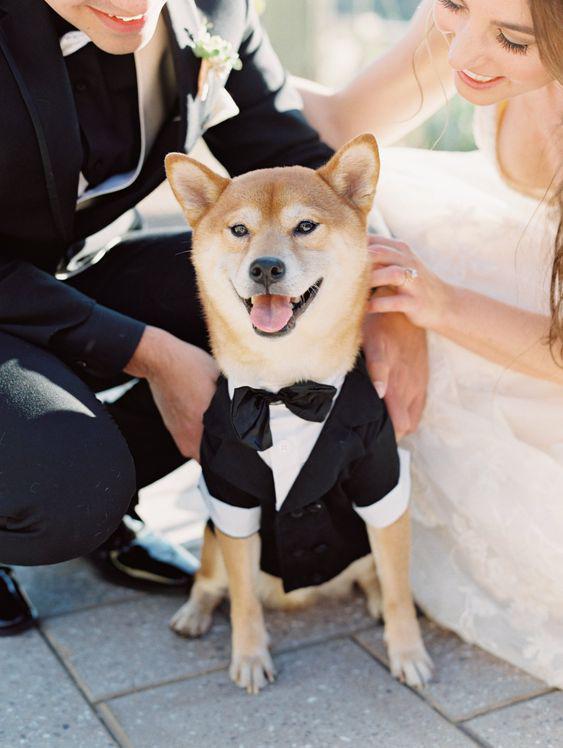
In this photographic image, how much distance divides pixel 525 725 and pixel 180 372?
1.01 meters

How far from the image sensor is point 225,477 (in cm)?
198

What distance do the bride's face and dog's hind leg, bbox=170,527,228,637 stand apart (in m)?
1.14

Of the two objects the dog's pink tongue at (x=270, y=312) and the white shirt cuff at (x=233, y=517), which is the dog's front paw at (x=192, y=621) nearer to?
the white shirt cuff at (x=233, y=517)

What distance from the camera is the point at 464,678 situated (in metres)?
2.07

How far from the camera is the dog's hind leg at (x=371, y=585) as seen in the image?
229cm

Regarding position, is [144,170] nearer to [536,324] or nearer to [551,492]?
[536,324]

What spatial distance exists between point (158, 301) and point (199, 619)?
2.56ft

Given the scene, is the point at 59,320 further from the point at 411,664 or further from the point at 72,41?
the point at 411,664

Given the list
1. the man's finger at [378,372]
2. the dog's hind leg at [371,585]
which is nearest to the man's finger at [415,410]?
the man's finger at [378,372]

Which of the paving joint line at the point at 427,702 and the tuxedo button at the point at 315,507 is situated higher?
the tuxedo button at the point at 315,507

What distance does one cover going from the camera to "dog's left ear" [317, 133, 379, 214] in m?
1.91

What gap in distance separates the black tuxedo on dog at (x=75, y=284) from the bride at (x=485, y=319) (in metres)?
0.35

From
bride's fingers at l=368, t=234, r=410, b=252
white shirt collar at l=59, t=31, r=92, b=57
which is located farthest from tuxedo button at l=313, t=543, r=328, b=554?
white shirt collar at l=59, t=31, r=92, b=57

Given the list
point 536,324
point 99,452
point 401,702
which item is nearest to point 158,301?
point 99,452
